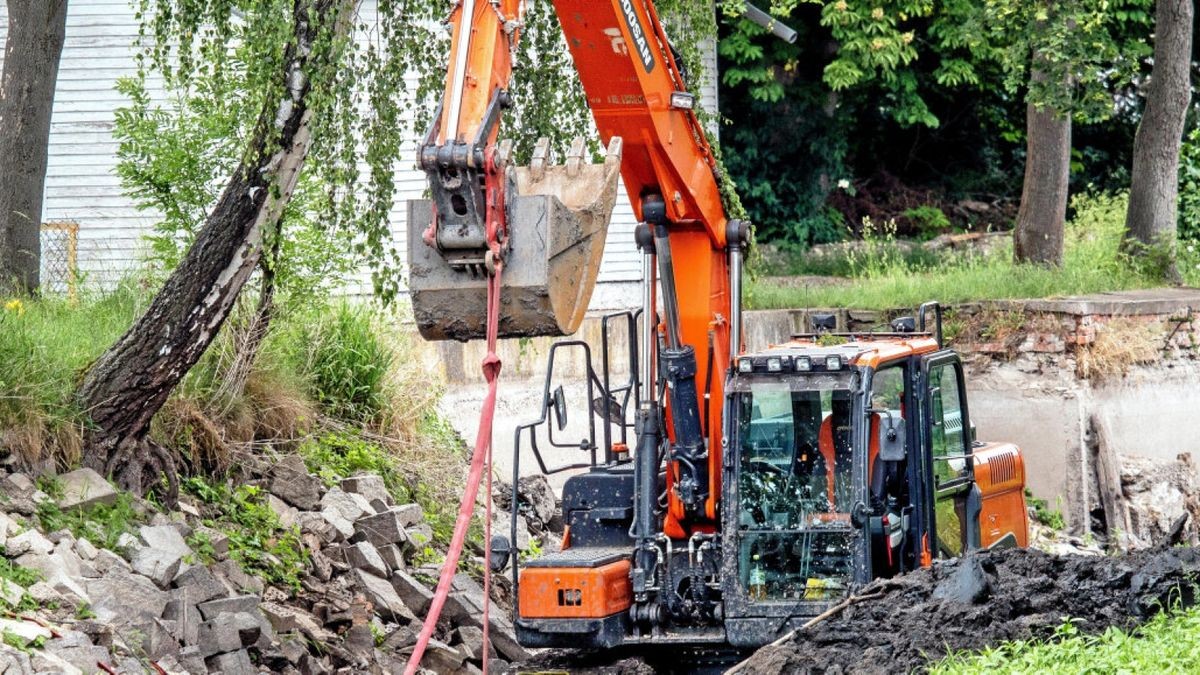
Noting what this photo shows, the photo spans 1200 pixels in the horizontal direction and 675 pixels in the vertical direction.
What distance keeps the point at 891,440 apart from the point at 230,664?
12.8 feet

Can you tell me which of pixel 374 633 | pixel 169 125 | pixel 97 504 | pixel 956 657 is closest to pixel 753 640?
pixel 956 657

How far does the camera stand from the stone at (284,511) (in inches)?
432

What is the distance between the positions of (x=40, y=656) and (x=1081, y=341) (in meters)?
11.0

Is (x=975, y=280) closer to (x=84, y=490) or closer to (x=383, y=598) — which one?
(x=383, y=598)

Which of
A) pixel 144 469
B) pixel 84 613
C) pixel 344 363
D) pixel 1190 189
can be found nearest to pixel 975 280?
pixel 1190 189

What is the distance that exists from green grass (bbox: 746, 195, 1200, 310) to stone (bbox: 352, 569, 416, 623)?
5.56m

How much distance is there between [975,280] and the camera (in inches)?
682

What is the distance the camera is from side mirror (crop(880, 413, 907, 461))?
7762 millimetres

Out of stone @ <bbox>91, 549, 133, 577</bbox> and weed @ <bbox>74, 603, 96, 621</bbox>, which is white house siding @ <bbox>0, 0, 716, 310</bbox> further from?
weed @ <bbox>74, 603, 96, 621</bbox>

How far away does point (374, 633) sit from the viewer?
405 inches

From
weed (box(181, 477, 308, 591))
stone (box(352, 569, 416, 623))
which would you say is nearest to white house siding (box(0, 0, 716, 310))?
weed (box(181, 477, 308, 591))

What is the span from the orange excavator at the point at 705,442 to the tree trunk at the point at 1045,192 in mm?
9846

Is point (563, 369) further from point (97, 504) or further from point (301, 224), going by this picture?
point (97, 504)

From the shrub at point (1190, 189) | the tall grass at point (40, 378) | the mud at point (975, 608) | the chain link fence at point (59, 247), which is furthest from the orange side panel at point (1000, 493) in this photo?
the chain link fence at point (59, 247)
